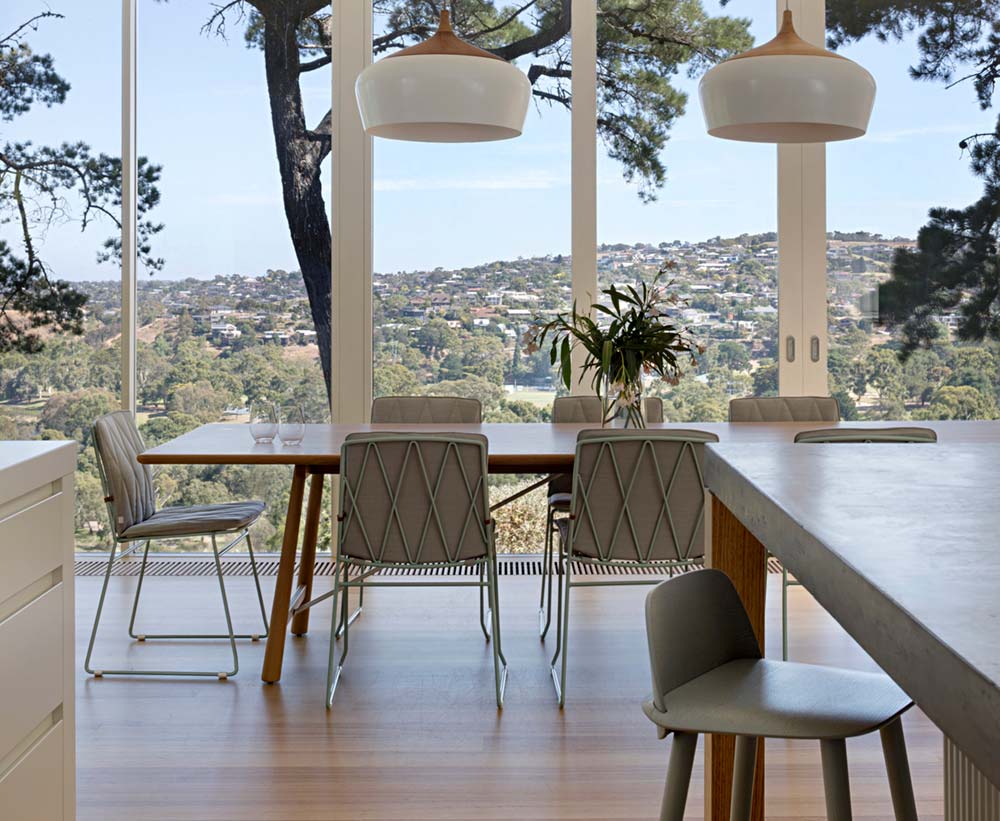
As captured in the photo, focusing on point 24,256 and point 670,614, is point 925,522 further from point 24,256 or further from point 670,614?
point 24,256

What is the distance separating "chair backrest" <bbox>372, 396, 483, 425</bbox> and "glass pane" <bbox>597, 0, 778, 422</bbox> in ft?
4.10

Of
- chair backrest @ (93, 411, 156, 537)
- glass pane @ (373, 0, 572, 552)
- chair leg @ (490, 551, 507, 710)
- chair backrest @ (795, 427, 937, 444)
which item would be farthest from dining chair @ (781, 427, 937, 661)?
glass pane @ (373, 0, 572, 552)

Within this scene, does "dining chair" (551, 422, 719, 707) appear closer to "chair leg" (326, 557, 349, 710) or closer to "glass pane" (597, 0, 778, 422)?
"chair leg" (326, 557, 349, 710)

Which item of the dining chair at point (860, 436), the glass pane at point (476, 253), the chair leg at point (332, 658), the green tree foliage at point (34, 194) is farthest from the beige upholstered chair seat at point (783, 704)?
the green tree foliage at point (34, 194)

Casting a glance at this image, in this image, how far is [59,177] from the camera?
532 cm

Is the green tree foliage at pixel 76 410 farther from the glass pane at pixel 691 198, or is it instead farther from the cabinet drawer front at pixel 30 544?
the cabinet drawer front at pixel 30 544

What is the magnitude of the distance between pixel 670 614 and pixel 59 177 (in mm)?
4914

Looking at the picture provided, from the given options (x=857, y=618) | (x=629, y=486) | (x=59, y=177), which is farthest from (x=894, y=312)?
(x=857, y=618)

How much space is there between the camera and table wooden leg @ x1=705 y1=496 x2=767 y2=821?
1.62 m

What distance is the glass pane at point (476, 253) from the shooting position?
17.7 feet

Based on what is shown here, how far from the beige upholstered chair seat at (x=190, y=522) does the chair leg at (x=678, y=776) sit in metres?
2.58

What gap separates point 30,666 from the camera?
183 centimetres

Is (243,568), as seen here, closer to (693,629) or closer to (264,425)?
(264,425)

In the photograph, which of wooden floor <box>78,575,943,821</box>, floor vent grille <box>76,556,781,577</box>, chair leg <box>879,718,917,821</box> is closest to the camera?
chair leg <box>879,718,917,821</box>
